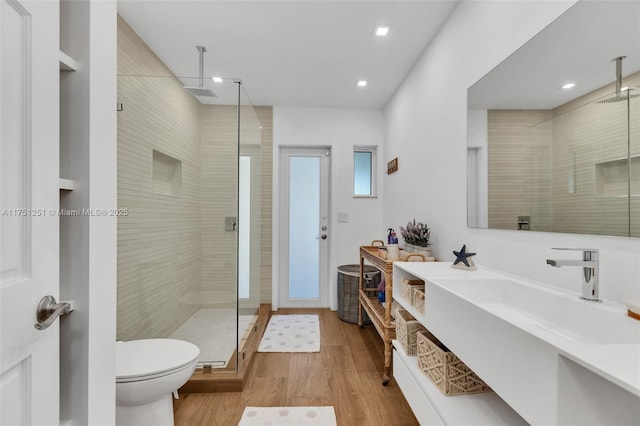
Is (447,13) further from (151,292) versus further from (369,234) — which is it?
(151,292)

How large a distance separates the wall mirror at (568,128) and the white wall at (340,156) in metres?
2.07

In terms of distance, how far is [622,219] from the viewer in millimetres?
917

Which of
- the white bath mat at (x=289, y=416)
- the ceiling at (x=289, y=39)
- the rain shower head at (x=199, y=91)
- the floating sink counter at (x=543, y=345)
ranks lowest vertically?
the white bath mat at (x=289, y=416)

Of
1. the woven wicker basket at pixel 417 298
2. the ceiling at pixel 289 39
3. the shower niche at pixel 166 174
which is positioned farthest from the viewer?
the shower niche at pixel 166 174

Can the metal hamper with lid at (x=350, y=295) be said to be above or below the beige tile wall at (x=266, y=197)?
below

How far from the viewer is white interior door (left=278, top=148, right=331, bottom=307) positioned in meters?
3.69

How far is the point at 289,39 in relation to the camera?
222 centimetres

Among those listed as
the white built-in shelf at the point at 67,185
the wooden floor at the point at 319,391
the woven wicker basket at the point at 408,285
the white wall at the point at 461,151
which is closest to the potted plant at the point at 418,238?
the white wall at the point at 461,151

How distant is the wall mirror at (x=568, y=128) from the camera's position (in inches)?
35.5
